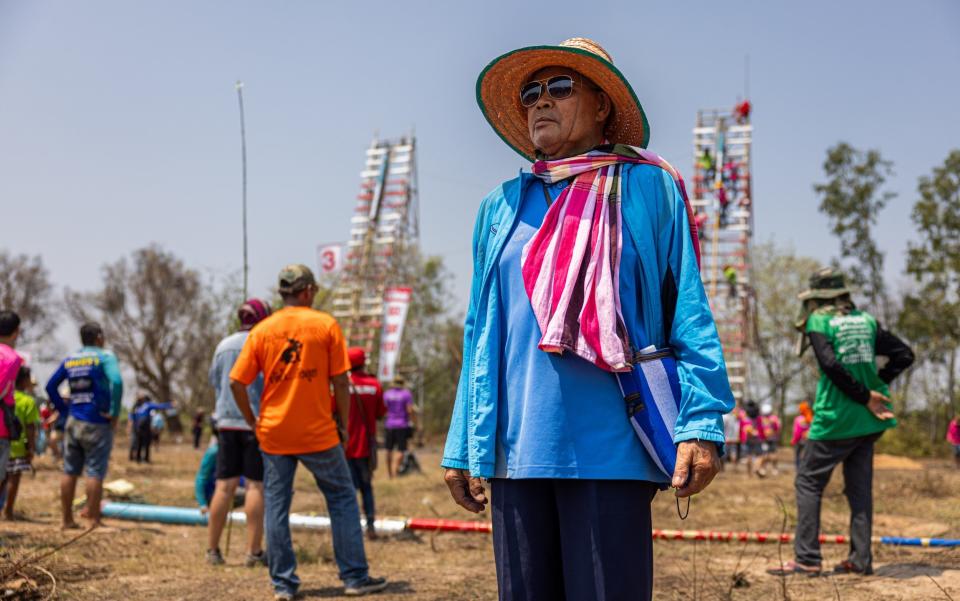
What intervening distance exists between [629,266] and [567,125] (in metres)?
0.50

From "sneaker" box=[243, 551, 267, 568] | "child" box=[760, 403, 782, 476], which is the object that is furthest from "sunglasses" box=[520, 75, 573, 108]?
"child" box=[760, 403, 782, 476]

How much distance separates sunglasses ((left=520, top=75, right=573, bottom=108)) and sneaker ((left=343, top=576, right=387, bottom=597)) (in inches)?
147

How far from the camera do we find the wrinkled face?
2645 millimetres

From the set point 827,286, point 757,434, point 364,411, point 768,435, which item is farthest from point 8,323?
point 757,434

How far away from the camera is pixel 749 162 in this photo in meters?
31.6

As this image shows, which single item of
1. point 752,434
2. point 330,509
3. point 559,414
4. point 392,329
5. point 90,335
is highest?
point 392,329

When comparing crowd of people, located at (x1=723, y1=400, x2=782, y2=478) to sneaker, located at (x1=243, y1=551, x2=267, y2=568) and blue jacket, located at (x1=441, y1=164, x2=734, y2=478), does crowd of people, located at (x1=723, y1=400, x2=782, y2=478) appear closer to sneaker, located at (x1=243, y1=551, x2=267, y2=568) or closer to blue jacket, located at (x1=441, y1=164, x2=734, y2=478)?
sneaker, located at (x1=243, y1=551, x2=267, y2=568)

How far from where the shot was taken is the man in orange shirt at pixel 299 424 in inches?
218

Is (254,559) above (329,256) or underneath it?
underneath

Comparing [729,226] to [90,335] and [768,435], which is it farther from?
[90,335]

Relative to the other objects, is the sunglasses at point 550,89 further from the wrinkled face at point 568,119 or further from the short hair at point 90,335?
the short hair at point 90,335

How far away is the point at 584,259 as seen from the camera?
2393 mm

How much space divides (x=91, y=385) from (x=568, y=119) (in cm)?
710

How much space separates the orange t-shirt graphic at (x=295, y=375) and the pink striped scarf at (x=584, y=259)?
3.27 metres
